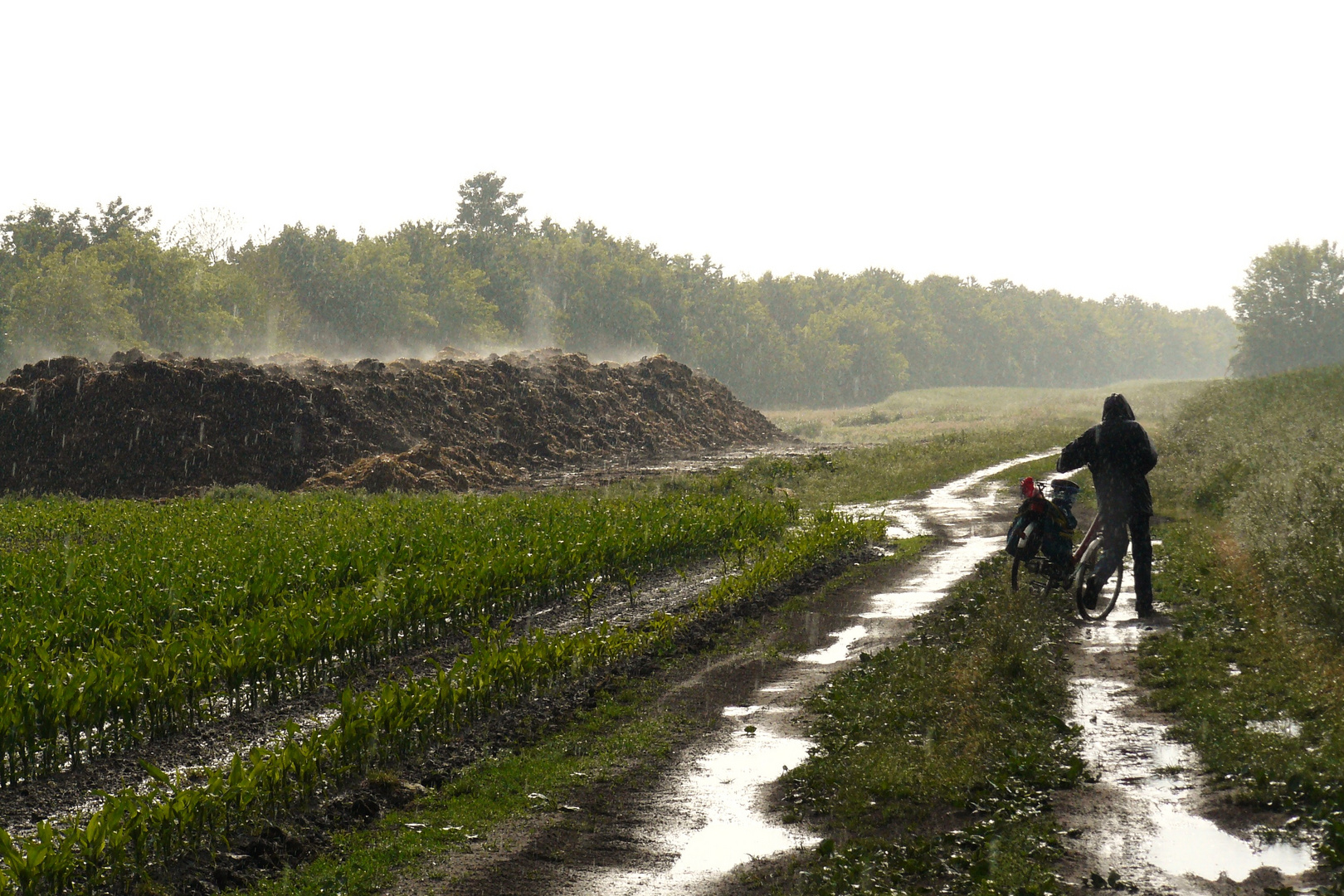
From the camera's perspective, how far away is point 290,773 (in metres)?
7.82

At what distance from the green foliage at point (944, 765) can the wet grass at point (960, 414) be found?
139ft

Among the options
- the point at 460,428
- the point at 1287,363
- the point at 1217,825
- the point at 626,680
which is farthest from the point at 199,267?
the point at 1287,363

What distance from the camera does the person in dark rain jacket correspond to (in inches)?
462

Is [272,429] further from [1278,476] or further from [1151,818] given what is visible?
[1151,818]

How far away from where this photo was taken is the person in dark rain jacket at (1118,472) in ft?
38.5

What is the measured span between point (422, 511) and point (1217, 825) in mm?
17717

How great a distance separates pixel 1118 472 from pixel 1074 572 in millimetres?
1448

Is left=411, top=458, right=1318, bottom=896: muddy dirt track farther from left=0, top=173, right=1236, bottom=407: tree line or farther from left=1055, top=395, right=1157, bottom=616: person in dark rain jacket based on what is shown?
left=0, top=173, right=1236, bottom=407: tree line

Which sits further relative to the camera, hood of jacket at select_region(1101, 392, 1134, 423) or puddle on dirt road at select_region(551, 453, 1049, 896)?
hood of jacket at select_region(1101, 392, 1134, 423)

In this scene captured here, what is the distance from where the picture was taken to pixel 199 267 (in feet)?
242

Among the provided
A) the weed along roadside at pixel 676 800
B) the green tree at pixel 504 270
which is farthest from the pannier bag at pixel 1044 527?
the green tree at pixel 504 270

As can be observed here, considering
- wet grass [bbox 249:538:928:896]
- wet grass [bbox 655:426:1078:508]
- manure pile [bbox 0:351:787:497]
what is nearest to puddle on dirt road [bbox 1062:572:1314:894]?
wet grass [bbox 249:538:928:896]

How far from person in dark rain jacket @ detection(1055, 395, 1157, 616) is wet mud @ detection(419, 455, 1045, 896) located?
2.72m

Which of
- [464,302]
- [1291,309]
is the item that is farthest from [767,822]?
[1291,309]
